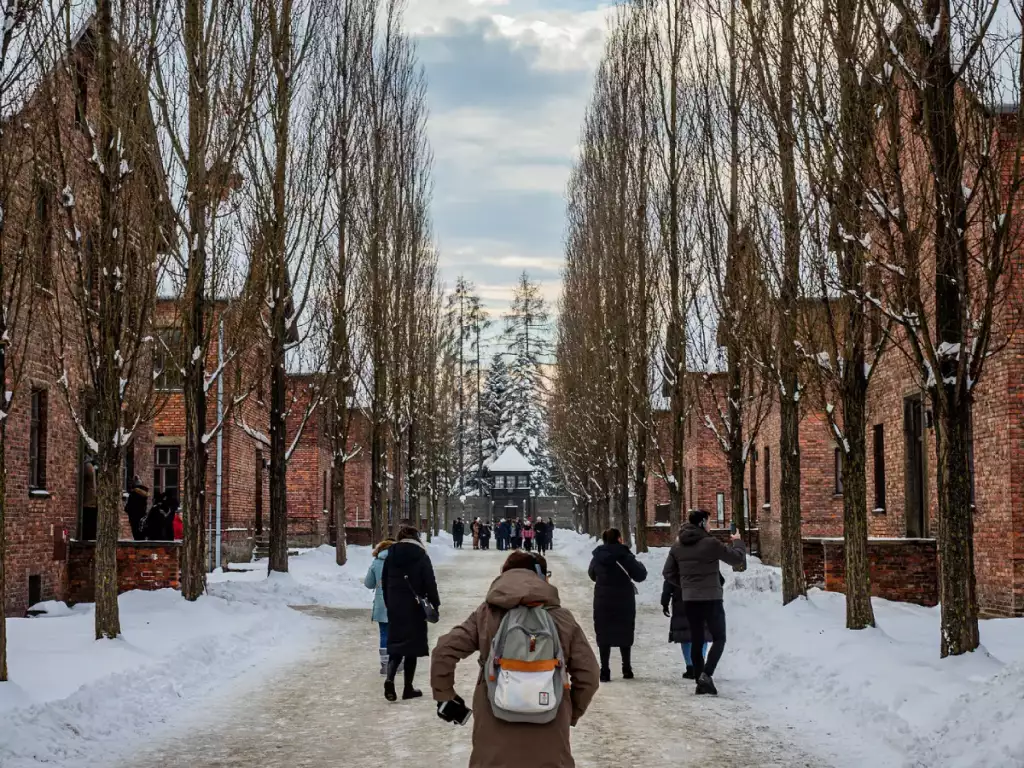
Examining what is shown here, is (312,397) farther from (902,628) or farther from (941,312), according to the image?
(941,312)

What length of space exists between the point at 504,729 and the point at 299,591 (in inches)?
718

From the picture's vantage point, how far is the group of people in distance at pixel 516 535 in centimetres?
4947

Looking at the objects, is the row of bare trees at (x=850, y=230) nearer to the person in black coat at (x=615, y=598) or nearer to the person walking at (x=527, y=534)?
the person in black coat at (x=615, y=598)

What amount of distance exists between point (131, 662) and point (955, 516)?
26.5 ft

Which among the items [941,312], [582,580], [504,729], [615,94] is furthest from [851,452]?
[615,94]

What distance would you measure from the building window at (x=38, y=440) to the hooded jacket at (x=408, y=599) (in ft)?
31.3

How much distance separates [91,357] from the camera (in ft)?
44.3

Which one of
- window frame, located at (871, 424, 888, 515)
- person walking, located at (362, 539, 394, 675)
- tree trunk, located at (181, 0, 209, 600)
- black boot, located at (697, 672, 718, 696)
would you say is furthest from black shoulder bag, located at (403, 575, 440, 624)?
window frame, located at (871, 424, 888, 515)

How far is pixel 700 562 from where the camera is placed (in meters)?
12.0

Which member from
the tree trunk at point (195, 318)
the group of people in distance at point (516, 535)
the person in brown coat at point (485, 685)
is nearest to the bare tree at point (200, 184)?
the tree trunk at point (195, 318)

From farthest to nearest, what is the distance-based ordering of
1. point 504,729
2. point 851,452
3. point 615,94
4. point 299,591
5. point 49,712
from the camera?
1. point 615,94
2. point 299,591
3. point 851,452
4. point 49,712
5. point 504,729

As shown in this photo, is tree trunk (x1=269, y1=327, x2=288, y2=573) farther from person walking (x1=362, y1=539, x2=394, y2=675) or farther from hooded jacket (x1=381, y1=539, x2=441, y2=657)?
hooded jacket (x1=381, y1=539, x2=441, y2=657)

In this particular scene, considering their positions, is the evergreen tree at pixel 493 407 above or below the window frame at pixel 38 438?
above

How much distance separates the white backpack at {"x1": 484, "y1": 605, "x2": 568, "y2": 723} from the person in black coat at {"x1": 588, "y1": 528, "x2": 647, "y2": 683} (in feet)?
24.9
